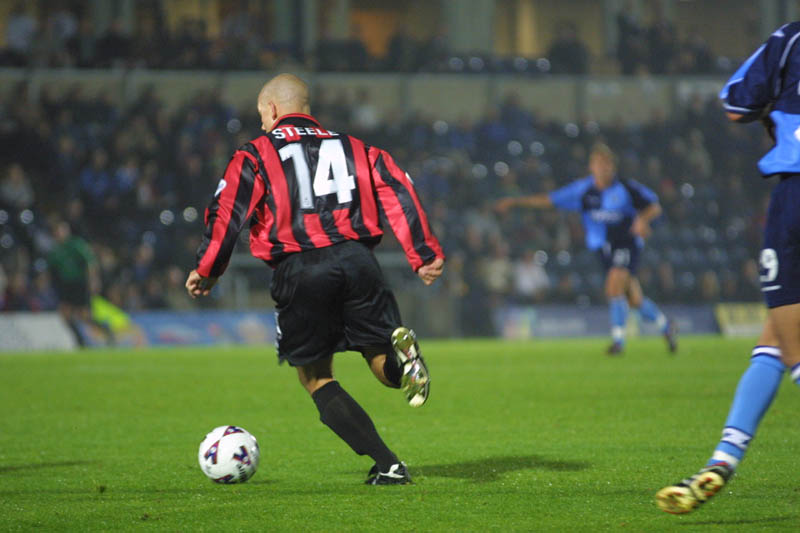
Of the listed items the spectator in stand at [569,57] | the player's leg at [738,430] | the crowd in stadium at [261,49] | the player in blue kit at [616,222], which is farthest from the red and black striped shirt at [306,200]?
the spectator in stand at [569,57]

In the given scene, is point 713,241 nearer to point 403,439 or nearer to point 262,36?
point 262,36

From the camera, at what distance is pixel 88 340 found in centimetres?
1925

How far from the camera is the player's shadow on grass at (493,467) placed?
5684 millimetres

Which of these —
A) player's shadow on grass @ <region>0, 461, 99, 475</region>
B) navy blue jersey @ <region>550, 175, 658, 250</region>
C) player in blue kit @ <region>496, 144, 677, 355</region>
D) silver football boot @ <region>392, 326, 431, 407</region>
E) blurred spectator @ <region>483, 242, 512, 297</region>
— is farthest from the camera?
blurred spectator @ <region>483, 242, 512, 297</region>

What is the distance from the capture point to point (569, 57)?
91.5ft

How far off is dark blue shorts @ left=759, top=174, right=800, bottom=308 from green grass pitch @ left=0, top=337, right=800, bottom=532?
86cm

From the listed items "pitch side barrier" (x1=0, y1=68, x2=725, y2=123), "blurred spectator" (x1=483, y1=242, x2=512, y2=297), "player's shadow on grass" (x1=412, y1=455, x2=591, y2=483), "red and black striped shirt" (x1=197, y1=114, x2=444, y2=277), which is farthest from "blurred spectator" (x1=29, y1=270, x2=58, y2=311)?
"red and black striped shirt" (x1=197, y1=114, x2=444, y2=277)

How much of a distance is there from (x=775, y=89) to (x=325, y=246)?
6.78 ft

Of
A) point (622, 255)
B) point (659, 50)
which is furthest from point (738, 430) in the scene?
point (659, 50)

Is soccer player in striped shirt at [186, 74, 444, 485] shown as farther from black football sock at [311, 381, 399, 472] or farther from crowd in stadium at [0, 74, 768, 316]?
crowd in stadium at [0, 74, 768, 316]

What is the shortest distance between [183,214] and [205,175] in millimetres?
1078

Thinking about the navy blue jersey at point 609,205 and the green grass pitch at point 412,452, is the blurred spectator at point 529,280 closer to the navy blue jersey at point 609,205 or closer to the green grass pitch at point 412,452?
Result: the navy blue jersey at point 609,205

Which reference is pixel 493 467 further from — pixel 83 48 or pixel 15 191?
pixel 83 48

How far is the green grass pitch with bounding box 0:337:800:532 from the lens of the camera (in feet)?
15.1
